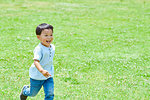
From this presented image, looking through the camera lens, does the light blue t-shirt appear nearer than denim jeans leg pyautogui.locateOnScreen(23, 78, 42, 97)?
Yes

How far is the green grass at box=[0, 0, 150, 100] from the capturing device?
866 cm

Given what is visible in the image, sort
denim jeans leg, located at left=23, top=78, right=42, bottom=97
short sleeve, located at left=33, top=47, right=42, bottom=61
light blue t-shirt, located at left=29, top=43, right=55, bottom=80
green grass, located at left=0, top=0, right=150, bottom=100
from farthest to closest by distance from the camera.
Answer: green grass, located at left=0, top=0, right=150, bottom=100, denim jeans leg, located at left=23, top=78, right=42, bottom=97, light blue t-shirt, located at left=29, top=43, right=55, bottom=80, short sleeve, located at left=33, top=47, right=42, bottom=61

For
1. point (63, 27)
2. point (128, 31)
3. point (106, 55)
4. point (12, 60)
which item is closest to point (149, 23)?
point (128, 31)

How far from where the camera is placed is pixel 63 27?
2127 centimetres

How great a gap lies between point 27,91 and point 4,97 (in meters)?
1.11

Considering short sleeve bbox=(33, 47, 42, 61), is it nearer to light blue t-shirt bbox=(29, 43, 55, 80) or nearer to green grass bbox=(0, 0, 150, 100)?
light blue t-shirt bbox=(29, 43, 55, 80)

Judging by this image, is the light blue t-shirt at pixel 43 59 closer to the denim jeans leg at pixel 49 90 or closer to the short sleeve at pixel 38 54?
the short sleeve at pixel 38 54

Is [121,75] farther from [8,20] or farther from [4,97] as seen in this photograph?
[8,20]

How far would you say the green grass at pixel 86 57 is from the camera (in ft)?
28.4

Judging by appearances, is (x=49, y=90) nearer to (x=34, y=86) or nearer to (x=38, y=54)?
(x=34, y=86)

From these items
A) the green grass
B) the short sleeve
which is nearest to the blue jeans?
the short sleeve

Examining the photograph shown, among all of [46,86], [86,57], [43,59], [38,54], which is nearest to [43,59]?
[43,59]

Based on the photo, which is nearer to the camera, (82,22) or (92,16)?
(82,22)

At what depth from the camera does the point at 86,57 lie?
1283 cm
